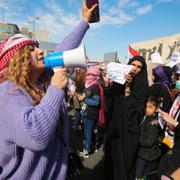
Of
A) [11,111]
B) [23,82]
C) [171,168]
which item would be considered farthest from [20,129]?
[171,168]

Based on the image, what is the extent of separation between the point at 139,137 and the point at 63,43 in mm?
1787

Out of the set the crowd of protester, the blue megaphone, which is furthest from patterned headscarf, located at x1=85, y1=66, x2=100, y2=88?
the blue megaphone

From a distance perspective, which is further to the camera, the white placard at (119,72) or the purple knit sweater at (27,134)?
the white placard at (119,72)

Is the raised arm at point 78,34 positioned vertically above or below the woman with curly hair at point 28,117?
above

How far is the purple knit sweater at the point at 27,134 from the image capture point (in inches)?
52.6

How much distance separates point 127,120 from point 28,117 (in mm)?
1941

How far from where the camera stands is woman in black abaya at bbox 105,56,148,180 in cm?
310

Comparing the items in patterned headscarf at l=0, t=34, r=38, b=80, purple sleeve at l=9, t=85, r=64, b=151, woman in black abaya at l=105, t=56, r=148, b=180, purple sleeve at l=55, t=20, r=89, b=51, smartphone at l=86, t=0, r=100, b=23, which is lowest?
woman in black abaya at l=105, t=56, r=148, b=180

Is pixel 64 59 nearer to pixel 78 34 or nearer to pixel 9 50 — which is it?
pixel 9 50

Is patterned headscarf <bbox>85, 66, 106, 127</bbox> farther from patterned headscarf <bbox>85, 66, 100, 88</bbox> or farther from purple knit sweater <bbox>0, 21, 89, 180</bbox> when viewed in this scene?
purple knit sweater <bbox>0, 21, 89, 180</bbox>

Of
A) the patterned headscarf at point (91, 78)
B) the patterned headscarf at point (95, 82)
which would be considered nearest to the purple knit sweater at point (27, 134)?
the patterned headscarf at point (95, 82)

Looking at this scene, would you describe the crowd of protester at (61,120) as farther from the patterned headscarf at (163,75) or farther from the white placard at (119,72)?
the white placard at (119,72)

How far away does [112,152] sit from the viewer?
3.38 metres

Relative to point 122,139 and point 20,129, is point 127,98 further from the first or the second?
point 20,129
